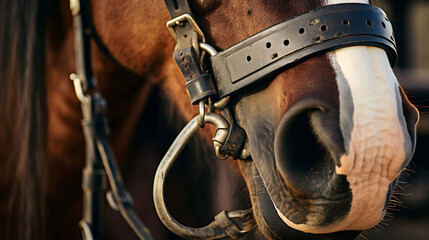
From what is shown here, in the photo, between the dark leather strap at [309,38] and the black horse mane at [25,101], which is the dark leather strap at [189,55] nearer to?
the dark leather strap at [309,38]

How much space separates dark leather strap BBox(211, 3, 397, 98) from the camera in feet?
2.19

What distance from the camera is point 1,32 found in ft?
3.75

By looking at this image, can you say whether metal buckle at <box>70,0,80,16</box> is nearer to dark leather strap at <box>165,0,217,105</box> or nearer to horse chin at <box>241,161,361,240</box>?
dark leather strap at <box>165,0,217,105</box>

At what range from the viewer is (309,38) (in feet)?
2.23

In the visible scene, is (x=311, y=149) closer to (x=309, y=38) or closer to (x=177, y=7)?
(x=309, y=38)

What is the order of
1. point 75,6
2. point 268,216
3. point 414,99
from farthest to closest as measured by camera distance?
point 414,99 → point 75,6 → point 268,216

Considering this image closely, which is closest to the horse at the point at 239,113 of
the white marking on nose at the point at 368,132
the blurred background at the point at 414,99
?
the white marking on nose at the point at 368,132

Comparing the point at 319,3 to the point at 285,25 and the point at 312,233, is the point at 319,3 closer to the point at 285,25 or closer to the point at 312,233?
the point at 285,25

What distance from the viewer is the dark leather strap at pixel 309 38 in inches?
26.3

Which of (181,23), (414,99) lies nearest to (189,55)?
(181,23)

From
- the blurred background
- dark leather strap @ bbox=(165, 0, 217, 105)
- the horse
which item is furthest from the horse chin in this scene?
the blurred background

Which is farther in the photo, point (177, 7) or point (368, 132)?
point (177, 7)

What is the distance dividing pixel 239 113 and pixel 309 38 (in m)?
0.17

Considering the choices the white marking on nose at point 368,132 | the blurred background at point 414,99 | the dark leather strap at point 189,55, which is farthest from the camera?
the blurred background at point 414,99
